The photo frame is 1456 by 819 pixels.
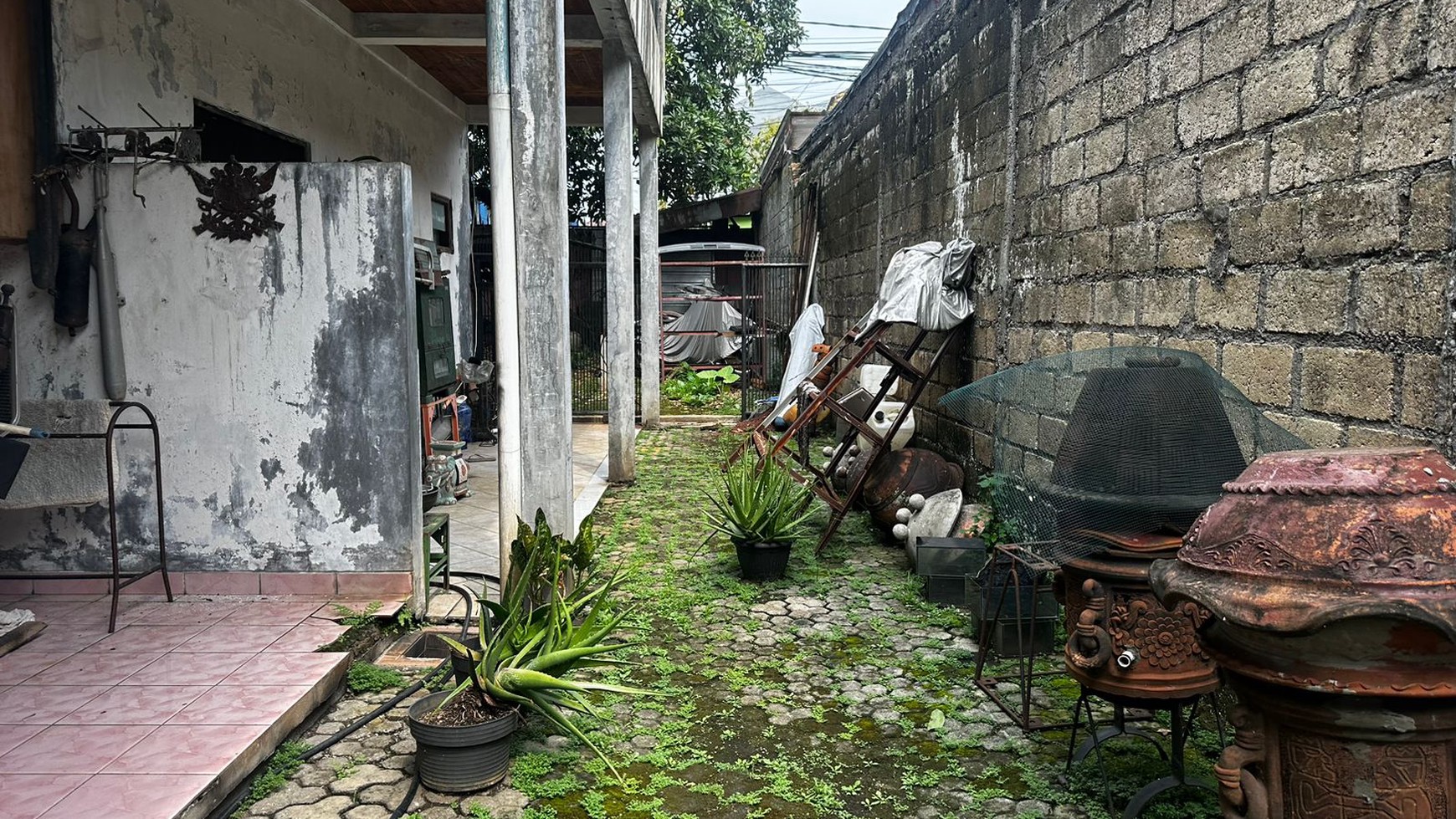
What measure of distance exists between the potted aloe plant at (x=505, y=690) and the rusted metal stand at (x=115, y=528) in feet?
5.18

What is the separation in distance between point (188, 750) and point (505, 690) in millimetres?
937

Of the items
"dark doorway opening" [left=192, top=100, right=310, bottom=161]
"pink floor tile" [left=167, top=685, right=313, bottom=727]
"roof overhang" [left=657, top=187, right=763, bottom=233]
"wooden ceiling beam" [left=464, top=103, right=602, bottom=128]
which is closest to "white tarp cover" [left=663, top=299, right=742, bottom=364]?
"roof overhang" [left=657, top=187, right=763, bottom=233]

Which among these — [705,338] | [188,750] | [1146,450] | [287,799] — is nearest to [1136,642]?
[1146,450]

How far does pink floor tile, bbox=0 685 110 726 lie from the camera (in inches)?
118

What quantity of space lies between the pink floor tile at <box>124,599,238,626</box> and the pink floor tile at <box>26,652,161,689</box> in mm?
354

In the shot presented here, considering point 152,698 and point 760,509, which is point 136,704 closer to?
point 152,698

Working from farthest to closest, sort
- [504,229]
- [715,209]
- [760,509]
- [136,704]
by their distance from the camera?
[715,209] < [760,509] < [504,229] < [136,704]

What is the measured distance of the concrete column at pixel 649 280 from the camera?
33.0 feet

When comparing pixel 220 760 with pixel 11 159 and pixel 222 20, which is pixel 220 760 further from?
pixel 222 20

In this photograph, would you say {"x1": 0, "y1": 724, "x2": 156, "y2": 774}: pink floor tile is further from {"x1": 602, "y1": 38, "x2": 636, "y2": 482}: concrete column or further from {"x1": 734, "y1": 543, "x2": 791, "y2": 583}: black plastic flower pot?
{"x1": 602, "y1": 38, "x2": 636, "y2": 482}: concrete column

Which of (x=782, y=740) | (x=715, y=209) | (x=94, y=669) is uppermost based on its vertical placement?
(x=715, y=209)

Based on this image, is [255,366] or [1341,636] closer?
[1341,636]

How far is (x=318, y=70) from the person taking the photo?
662cm

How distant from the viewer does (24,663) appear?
3428 millimetres
